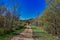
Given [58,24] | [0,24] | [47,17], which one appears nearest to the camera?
[58,24]

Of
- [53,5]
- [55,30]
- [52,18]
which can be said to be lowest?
[55,30]

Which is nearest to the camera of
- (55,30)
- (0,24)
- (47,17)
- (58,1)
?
(58,1)

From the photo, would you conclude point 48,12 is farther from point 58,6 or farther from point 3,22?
point 3,22

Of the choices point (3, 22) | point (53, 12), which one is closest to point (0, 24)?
point (3, 22)

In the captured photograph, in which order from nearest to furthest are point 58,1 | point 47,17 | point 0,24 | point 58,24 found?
point 58,1 → point 58,24 → point 47,17 → point 0,24

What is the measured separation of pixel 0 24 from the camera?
31.8 metres

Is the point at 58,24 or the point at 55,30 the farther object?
the point at 55,30

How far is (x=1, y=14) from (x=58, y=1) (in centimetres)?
1180

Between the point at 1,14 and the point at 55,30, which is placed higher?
the point at 1,14

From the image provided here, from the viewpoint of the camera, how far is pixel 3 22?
106 feet

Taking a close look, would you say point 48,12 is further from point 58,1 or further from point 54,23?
point 58,1

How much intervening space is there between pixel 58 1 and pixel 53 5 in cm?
128

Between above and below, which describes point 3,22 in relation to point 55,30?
above

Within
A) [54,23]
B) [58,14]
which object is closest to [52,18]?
[54,23]
